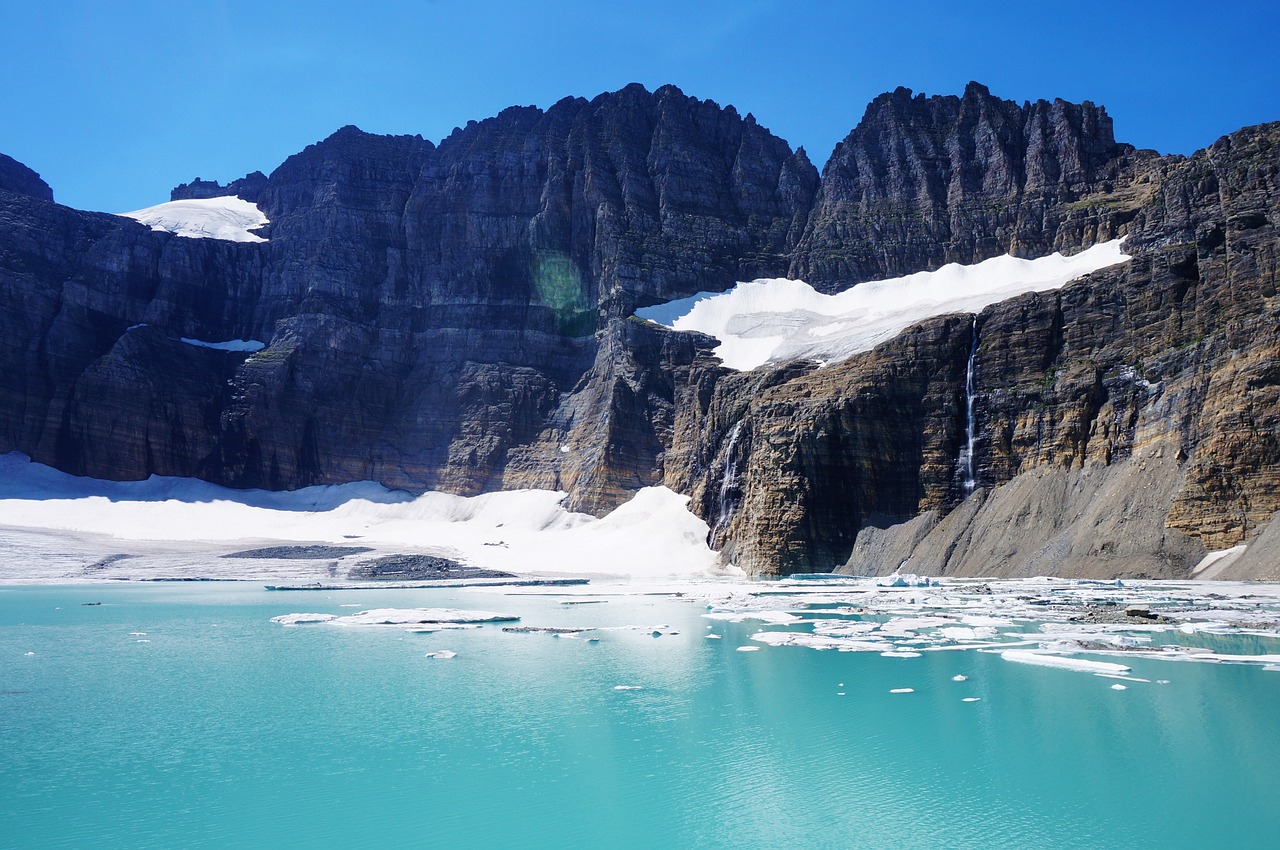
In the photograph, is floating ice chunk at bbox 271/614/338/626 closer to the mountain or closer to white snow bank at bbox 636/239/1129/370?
the mountain

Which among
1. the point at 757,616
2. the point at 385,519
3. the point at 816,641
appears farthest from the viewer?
the point at 385,519

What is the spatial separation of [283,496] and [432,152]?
53.0 metres

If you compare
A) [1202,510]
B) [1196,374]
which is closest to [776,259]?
[1196,374]

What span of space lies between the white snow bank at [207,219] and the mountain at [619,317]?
3.70 metres

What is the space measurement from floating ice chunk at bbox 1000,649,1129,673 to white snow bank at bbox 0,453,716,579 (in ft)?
148

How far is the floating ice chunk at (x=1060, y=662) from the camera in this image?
18.6 metres

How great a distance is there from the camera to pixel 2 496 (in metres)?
84.1

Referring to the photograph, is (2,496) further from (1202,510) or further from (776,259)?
(1202,510)

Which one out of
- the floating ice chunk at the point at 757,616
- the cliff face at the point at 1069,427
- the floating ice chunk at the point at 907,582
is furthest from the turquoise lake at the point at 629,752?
the cliff face at the point at 1069,427

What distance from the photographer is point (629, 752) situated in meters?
13.6

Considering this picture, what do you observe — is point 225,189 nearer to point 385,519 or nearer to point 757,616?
point 385,519

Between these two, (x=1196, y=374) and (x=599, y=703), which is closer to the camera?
(x=599, y=703)

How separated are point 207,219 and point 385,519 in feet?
191

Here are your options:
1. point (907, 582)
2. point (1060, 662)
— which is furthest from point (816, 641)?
point (907, 582)
